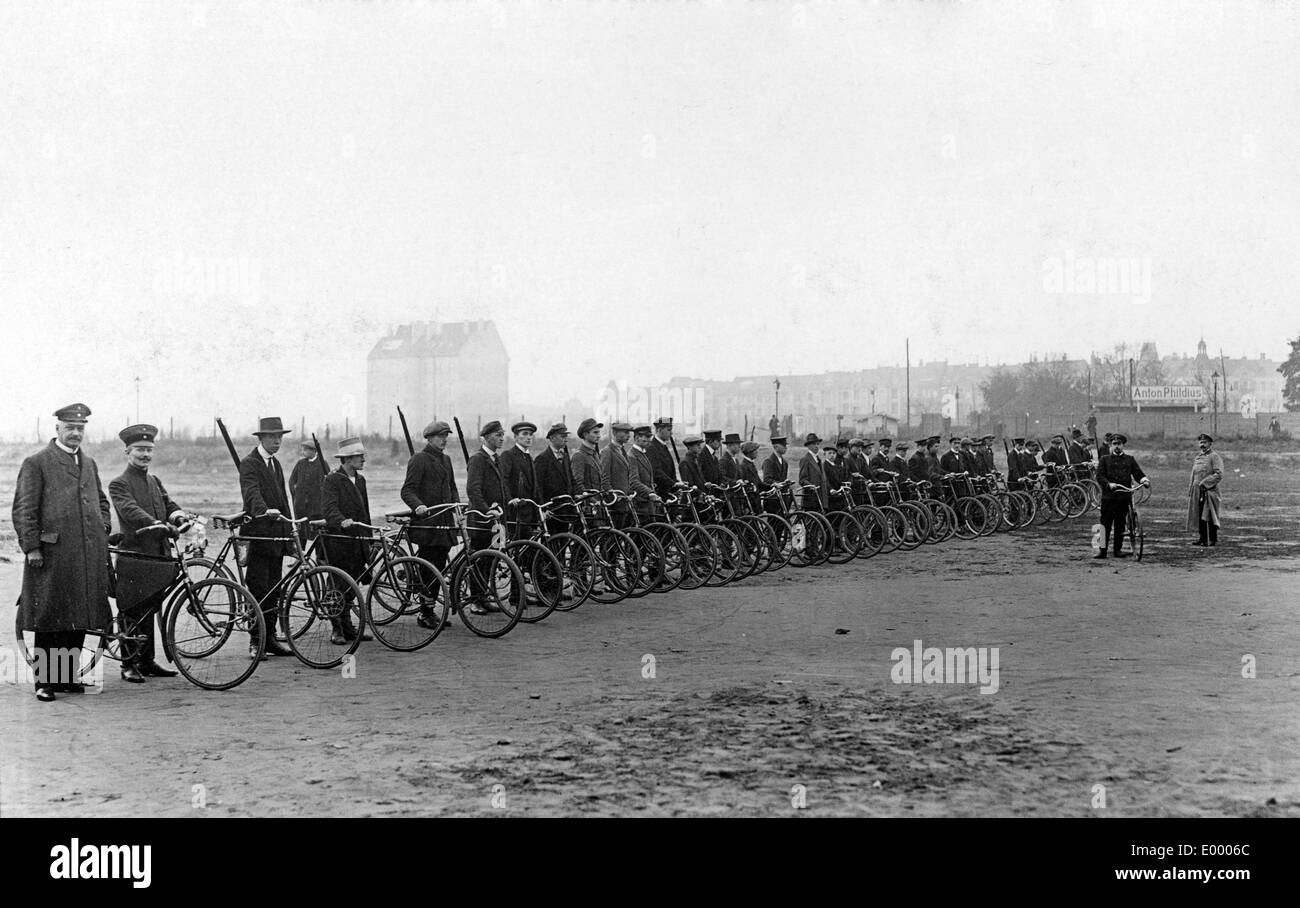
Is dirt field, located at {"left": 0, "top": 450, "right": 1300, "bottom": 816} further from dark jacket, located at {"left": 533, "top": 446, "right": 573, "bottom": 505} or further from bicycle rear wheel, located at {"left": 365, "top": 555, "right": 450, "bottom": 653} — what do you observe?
dark jacket, located at {"left": 533, "top": 446, "right": 573, "bottom": 505}

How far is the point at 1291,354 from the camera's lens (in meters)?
45.8

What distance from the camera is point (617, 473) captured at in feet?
38.0

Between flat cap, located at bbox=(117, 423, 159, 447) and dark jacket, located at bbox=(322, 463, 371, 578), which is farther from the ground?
flat cap, located at bbox=(117, 423, 159, 447)

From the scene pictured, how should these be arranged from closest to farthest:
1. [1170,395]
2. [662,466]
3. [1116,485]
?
[662,466]
[1116,485]
[1170,395]

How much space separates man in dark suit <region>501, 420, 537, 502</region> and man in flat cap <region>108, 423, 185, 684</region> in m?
3.67

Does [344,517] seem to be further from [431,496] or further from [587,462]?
[587,462]

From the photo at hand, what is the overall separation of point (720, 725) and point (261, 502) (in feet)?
14.4

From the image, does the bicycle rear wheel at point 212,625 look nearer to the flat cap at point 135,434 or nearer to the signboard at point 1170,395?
the flat cap at point 135,434

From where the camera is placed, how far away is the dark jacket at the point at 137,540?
7.16m

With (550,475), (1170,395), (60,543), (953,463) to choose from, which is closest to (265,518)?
(60,543)

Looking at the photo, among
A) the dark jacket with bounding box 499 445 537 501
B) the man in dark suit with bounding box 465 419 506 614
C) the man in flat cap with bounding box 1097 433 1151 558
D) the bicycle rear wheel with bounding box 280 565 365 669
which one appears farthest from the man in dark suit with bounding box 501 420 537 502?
the man in flat cap with bounding box 1097 433 1151 558

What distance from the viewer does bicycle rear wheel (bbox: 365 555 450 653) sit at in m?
8.21

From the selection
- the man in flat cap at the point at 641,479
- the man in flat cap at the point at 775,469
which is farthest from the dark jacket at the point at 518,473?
the man in flat cap at the point at 775,469
